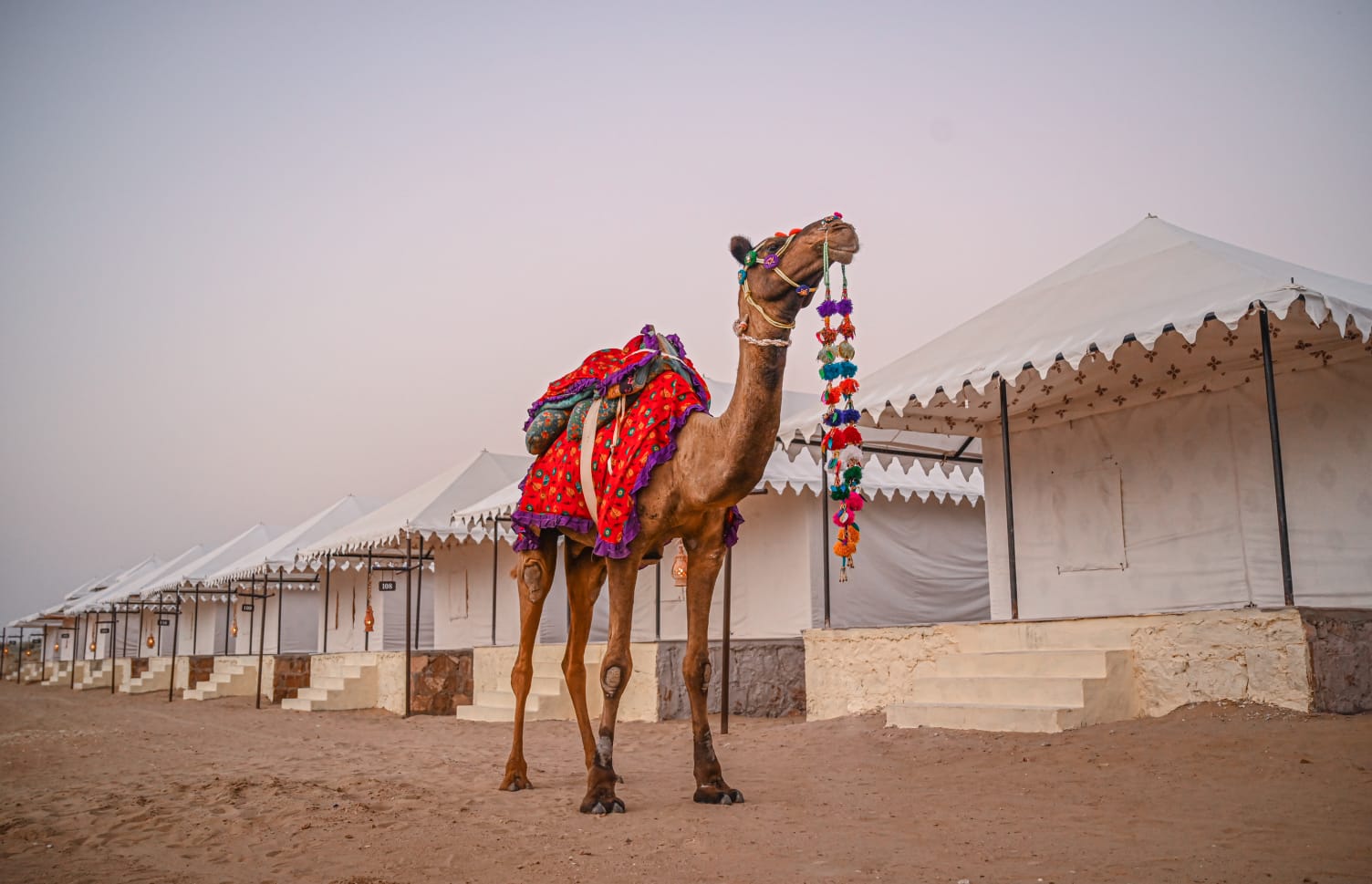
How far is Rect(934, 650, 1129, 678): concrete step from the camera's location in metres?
6.71

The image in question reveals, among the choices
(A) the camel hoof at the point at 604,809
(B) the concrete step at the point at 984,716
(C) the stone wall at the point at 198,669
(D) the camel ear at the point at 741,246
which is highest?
(D) the camel ear at the point at 741,246

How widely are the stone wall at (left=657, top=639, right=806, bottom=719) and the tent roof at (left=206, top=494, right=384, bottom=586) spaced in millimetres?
12601

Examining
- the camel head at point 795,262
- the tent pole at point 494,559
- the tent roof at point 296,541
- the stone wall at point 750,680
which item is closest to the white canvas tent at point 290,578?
the tent roof at point 296,541

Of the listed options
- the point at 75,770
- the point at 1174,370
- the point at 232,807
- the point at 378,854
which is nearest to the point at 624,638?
the point at 378,854

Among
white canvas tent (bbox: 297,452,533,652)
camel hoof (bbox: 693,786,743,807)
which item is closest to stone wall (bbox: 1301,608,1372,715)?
camel hoof (bbox: 693,786,743,807)

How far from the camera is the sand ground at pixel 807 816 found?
3787 mm

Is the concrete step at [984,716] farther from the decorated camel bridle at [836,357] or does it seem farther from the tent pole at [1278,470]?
the decorated camel bridle at [836,357]

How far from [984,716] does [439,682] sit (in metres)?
12.1

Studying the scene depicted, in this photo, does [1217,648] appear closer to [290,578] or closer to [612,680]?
[612,680]

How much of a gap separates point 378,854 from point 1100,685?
4508 millimetres

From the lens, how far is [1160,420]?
1015cm

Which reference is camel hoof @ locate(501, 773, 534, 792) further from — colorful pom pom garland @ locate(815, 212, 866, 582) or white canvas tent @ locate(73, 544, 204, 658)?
white canvas tent @ locate(73, 544, 204, 658)

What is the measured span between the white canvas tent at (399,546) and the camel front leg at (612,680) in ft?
40.3

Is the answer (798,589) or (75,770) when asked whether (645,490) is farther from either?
(798,589)
